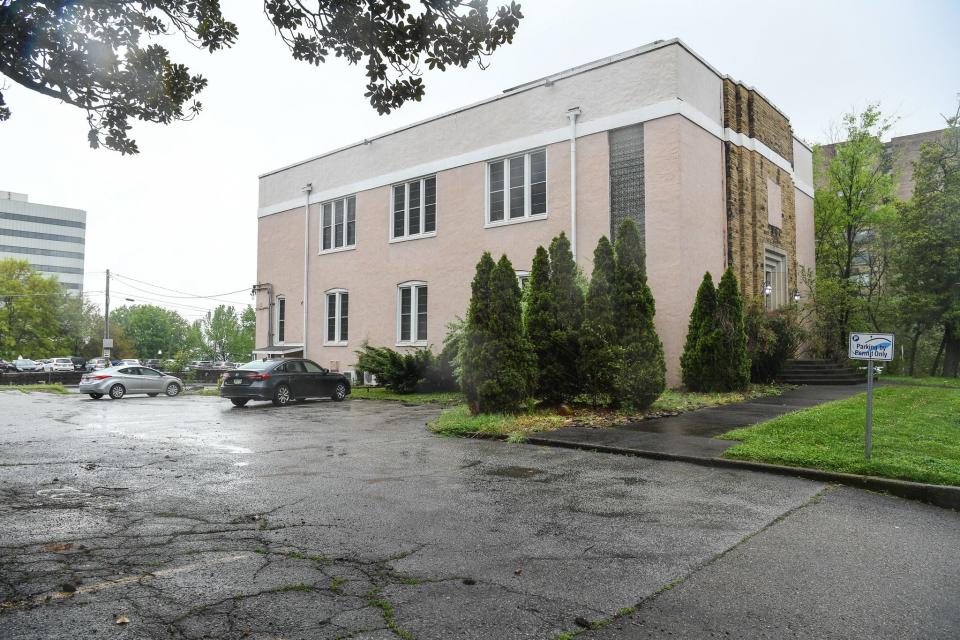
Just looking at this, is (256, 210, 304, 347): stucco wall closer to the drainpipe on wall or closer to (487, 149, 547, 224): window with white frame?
(487, 149, 547, 224): window with white frame

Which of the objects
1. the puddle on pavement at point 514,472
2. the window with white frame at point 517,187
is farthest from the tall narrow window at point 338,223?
the puddle on pavement at point 514,472

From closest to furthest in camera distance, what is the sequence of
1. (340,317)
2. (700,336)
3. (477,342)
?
(477,342), (700,336), (340,317)

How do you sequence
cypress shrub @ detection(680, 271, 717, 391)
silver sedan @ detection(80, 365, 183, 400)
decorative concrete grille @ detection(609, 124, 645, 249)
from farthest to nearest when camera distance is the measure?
silver sedan @ detection(80, 365, 183, 400) < decorative concrete grille @ detection(609, 124, 645, 249) < cypress shrub @ detection(680, 271, 717, 391)

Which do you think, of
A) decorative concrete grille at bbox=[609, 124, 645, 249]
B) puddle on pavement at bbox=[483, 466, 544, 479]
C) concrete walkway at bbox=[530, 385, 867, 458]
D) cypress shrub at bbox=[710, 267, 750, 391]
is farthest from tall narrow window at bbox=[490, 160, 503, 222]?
puddle on pavement at bbox=[483, 466, 544, 479]

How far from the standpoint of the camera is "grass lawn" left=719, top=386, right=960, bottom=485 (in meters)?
6.91

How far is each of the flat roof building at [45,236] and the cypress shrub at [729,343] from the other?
113 metres

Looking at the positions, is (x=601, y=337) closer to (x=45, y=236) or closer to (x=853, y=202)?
(x=853, y=202)

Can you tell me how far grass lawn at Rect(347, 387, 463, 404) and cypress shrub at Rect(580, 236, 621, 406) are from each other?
559 cm

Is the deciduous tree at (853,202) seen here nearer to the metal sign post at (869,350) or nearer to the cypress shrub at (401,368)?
the cypress shrub at (401,368)

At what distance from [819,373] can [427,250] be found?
13.7 meters

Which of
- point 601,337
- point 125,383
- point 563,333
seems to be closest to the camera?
point 601,337

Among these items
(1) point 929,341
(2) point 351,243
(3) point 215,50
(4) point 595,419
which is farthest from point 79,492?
(1) point 929,341

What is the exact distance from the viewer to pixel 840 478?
271 inches

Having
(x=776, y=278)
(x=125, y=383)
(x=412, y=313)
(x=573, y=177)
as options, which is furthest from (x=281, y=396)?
(x=776, y=278)
